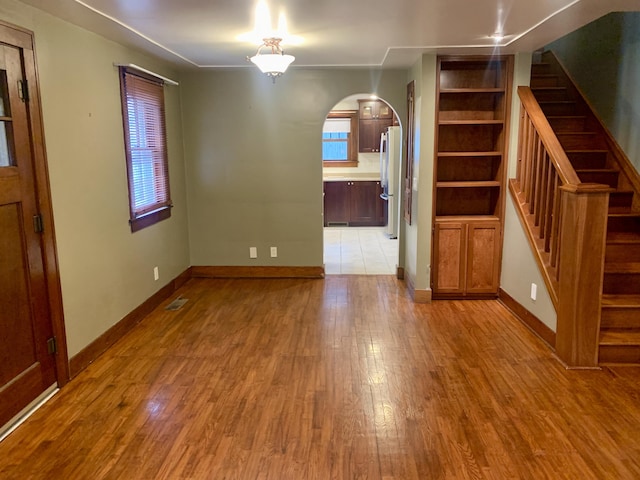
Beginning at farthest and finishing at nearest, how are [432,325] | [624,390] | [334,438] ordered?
[432,325] < [624,390] < [334,438]

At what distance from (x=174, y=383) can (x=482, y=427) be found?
196 centimetres

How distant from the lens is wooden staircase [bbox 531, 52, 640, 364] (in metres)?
3.48

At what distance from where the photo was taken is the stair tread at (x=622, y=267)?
3.66 meters

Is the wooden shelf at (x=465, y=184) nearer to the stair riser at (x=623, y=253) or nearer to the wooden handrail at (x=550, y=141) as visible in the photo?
the wooden handrail at (x=550, y=141)

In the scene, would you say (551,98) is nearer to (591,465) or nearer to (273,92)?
(273,92)

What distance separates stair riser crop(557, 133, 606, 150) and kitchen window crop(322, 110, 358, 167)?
5.02 meters

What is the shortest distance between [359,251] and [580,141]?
3.32 meters

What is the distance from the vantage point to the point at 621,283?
3.71 meters

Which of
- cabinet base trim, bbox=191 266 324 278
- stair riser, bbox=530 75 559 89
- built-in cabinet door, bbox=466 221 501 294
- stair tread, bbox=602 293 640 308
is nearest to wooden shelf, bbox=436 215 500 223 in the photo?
built-in cabinet door, bbox=466 221 501 294

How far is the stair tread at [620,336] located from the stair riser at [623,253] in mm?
643

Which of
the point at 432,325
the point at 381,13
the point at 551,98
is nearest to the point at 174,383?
the point at 432,325

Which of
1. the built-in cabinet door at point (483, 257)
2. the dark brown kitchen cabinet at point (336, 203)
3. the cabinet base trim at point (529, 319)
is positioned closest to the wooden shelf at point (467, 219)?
the built-in cabinet door at point (483, 257)

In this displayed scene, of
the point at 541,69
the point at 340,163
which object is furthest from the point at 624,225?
the point at 340,163

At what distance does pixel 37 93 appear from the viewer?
286 cm
